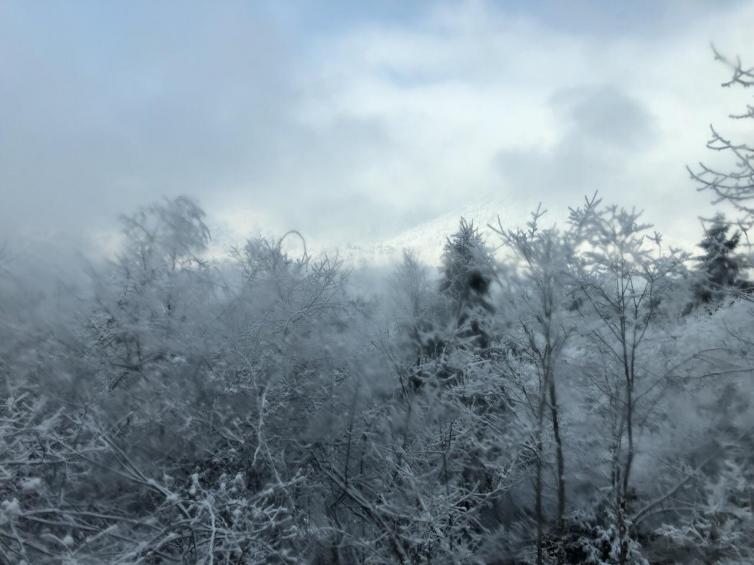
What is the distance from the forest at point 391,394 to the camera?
29.1ft

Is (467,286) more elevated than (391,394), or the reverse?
(467,286)

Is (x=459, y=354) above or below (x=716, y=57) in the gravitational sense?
below

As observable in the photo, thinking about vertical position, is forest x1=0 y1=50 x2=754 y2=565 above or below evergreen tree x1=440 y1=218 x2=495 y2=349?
below

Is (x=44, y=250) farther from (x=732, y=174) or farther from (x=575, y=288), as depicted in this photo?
(x=732, y=174)

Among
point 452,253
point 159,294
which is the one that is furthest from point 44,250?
point 452,253

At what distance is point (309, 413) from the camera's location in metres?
10.2

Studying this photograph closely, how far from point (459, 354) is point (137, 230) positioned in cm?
778

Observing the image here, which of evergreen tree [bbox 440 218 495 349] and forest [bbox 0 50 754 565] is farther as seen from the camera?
evergreen tree [bbox 440 218 495 349]

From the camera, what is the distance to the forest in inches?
349

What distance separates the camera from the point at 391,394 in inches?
464

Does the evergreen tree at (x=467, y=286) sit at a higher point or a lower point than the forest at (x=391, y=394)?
higher

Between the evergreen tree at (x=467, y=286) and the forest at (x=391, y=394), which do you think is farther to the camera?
the evergreen tree at (x=467, y=286)

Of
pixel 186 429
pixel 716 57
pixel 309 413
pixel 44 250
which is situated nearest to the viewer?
pixel 716 57

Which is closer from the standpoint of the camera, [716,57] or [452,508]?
[716,57]
